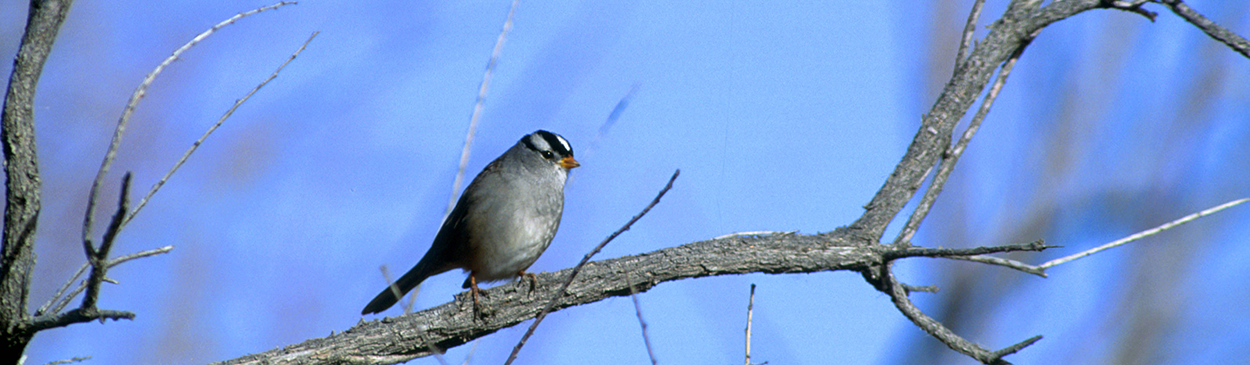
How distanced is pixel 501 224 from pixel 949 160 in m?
2.81

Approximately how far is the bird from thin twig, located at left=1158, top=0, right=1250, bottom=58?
3.70m

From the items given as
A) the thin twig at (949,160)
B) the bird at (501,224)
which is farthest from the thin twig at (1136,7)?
the bird at (501,224)

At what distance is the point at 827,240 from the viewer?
152 inches

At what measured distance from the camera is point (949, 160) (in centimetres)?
387

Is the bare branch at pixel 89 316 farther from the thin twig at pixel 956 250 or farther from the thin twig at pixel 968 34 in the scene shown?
the thin twig at pixel 968 34

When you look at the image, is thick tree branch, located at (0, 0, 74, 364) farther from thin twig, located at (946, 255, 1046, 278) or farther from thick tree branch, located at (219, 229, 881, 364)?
thin twig, located at (946, 255, 1046, 278)

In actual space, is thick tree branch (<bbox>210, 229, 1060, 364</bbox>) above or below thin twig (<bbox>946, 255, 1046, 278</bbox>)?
above

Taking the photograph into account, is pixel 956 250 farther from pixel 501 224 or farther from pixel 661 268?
pixel 501 224

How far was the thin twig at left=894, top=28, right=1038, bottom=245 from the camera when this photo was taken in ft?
12.3

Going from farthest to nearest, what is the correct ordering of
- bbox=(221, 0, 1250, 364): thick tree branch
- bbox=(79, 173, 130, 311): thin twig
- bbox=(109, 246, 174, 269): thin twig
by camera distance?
bbox=(221, 0, 1250, 364): thick tree branch
bbox=(109, 246, 174, 269): thin twig
bbox=(79, 173, 130, 311): thin twig

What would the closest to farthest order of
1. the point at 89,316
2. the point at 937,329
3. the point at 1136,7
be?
the point at 89,316 < the point at 937,329 < the point at 1136,7

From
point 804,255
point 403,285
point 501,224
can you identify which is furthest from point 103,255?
point 403,285

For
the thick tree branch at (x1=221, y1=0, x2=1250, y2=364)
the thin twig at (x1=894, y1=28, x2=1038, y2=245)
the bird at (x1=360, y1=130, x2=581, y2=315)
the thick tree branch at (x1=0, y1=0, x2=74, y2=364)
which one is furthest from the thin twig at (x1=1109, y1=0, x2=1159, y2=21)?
the thick tree branch at (x1=0, y1=0, x2=74, y2=364)

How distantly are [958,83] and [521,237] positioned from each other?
2798 mm
